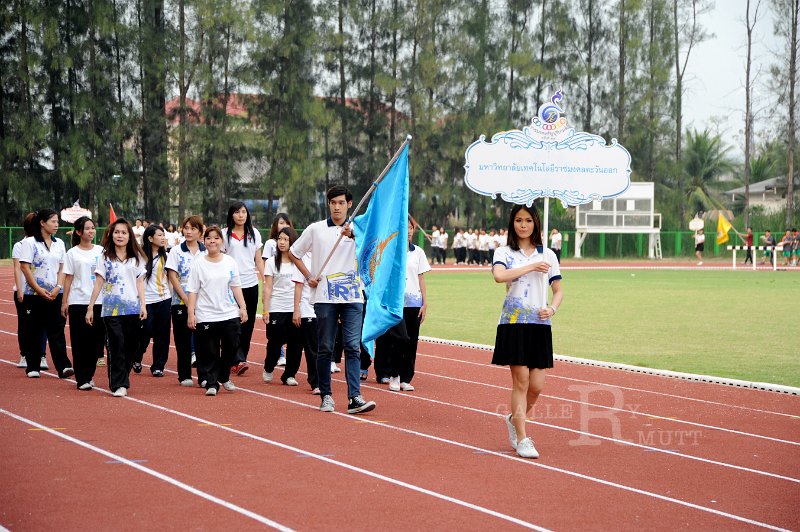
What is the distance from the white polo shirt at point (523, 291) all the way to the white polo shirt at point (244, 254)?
4.91 metres

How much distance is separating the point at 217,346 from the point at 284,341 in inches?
53.5

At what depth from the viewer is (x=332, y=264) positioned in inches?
379

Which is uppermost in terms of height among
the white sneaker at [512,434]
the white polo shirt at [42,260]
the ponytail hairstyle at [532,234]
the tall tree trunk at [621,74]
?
the tall tree trunk at [621,74]

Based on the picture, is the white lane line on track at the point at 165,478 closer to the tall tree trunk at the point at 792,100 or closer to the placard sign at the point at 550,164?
the placard sign at the point at 550,164

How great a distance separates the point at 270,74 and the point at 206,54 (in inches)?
151

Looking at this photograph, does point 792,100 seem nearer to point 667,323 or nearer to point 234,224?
point 667,323

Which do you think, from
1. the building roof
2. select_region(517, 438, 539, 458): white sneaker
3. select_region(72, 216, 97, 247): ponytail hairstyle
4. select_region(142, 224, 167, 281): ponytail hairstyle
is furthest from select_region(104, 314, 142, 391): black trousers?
the building roof

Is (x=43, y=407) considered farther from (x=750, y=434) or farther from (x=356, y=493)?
(x=750, y=434)

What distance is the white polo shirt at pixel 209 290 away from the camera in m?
10.6

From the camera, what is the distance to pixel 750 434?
8.80 m

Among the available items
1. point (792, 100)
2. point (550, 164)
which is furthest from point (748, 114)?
point (550, 164)

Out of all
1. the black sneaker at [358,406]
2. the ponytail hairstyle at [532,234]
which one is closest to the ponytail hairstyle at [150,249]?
the black sneaker at [358,406]

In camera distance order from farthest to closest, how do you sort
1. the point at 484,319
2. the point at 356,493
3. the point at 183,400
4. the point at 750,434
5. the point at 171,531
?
the point at 484,319 < the point at 183,400 < the point at 750,434 < the point at 356,493 < the point at 171,531

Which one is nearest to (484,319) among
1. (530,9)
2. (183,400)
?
(183,400)
